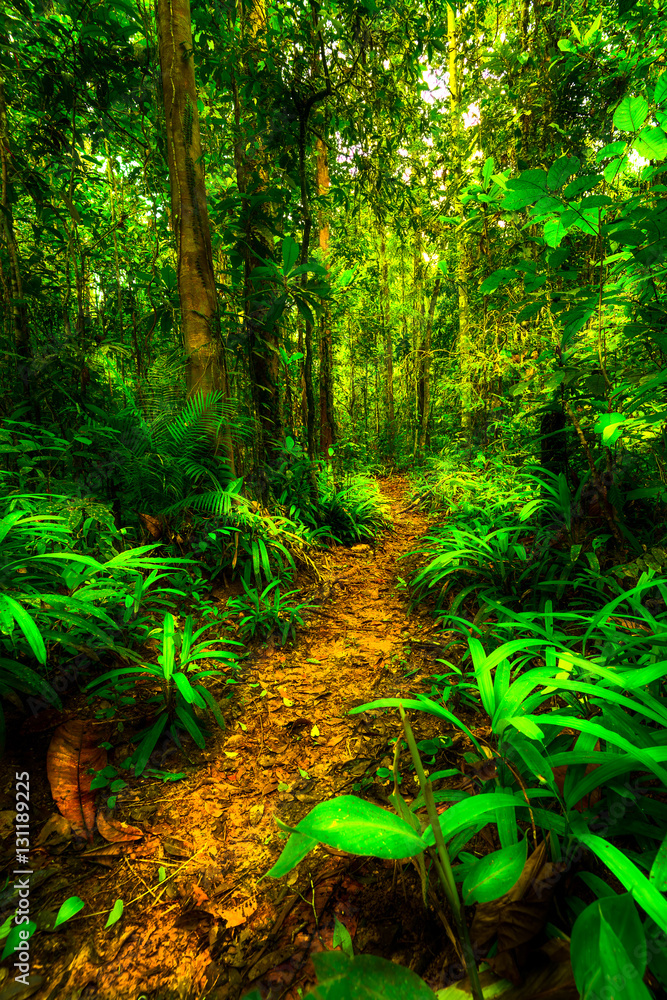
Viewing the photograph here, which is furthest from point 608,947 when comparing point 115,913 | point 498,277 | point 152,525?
point 152,525

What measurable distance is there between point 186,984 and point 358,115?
5203mm

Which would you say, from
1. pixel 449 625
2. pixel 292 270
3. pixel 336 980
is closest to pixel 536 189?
pixel 292 270

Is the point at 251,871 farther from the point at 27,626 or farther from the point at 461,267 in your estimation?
the point at 461,267

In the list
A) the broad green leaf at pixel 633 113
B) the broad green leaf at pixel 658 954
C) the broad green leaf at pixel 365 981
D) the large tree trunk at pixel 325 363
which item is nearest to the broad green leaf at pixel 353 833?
the broad green leaf at pixel 365 981

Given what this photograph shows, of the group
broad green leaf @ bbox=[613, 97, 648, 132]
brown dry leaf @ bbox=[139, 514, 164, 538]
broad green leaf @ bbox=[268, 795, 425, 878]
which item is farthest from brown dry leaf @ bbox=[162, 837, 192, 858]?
broad green leaf @ bbox=[613, 97, 648, 132]

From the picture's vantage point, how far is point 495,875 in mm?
764

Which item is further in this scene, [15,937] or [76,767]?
[76,767]

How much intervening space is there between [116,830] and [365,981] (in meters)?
0.94

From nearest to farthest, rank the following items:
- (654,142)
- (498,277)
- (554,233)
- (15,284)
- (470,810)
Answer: (470,810) → (654,142) → (554,233) → (498,277) → (15,284)

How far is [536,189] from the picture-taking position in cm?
159

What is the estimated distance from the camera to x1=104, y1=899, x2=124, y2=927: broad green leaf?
1002mm

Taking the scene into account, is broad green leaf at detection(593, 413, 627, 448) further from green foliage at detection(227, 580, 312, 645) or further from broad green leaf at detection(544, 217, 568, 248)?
green foliage at detection(227, 580, 312, 645)

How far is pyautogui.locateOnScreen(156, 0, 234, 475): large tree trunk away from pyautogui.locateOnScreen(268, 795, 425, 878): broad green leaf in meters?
2.59

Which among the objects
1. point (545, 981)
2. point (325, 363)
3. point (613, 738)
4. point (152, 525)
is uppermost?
point (325, 363)
